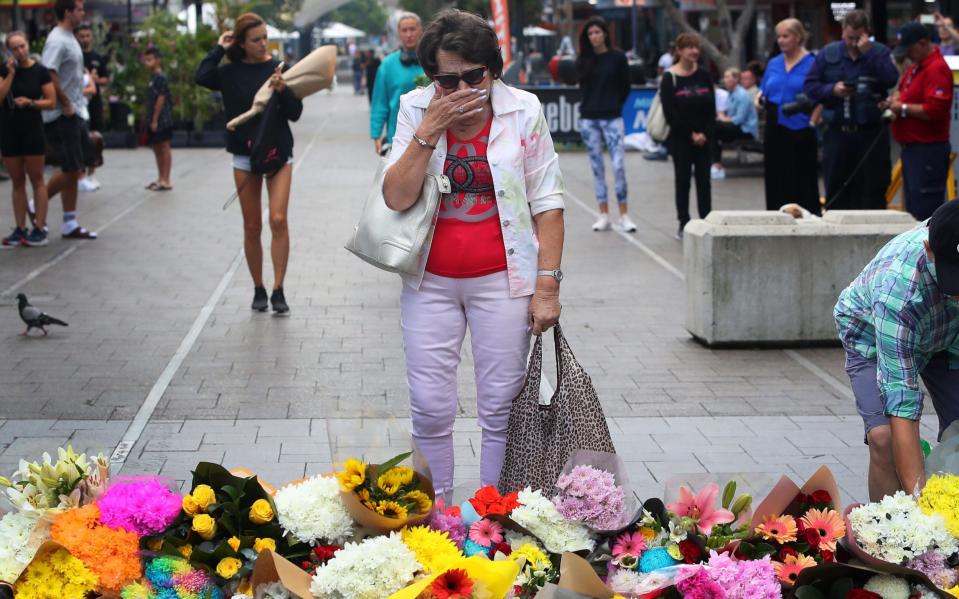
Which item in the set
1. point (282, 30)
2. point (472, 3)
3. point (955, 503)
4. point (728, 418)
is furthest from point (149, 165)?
point (282, 30)

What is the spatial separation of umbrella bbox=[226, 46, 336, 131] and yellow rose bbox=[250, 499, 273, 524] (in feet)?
17.6

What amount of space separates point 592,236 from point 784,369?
541cm

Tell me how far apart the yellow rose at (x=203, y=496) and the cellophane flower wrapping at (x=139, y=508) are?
53 millimetres

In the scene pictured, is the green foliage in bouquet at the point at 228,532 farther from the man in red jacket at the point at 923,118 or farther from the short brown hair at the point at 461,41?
the man in red jacket at the point at 923,118

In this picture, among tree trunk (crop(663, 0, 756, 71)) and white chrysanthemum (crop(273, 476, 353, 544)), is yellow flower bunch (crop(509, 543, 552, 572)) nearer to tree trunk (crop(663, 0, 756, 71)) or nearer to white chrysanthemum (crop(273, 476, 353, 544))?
white chrysanthemum (crop(273, 476, 353, 544))

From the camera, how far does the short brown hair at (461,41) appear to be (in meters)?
4.07

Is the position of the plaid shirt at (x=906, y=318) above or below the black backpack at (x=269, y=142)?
below

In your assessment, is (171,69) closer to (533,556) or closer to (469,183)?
(469,183)

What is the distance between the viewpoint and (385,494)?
133 inches

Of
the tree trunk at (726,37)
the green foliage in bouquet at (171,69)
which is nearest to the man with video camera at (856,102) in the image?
the tree trunk at (726,37)

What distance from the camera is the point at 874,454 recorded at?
407 cm

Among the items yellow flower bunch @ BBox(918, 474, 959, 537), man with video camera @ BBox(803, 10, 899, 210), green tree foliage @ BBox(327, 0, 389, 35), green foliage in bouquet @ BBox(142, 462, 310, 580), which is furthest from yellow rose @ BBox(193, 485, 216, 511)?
green tree foliage @ BBox(327, 0, 389, 35)

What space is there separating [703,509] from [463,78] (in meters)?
1.49

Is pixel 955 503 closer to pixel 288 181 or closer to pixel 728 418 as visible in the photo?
pixel 728 418
